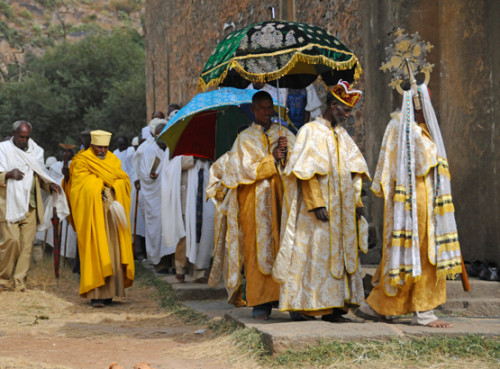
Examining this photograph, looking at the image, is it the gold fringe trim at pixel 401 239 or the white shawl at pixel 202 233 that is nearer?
the gold fringe trim at pixel 401 239

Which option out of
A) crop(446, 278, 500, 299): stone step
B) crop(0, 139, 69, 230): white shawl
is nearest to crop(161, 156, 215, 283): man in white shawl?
crop(0, 139, 69, 230): white shawl

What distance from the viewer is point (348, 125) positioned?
995 centimetres

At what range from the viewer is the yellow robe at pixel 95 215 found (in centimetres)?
936

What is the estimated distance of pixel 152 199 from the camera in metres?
12.2

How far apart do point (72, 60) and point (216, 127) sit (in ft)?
84.7

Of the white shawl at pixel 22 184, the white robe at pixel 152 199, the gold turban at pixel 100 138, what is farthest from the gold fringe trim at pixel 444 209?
the white shawl at pixel 22 184

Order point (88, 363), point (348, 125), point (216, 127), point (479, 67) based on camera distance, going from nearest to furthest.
→ point (88, 363)
point (479, 67)
point (216, 127)
point (348, 125)

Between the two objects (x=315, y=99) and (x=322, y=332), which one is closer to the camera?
(x=322, y=332)

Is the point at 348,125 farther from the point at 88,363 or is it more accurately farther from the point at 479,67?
the point at 88,363

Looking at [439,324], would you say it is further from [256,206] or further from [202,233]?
[202,233]

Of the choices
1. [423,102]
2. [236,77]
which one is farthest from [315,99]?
[423,102]

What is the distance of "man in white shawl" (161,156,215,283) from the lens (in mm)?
9703

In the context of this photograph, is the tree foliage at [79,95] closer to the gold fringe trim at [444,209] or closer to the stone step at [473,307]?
the stone step at [473,307]

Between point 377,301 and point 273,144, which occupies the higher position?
point 273,144
